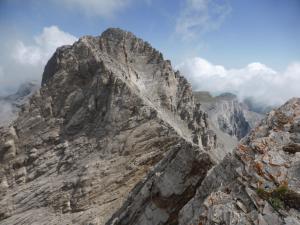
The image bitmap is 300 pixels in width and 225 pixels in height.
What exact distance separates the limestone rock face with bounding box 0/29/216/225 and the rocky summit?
11cm

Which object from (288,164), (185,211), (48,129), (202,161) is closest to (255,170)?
(288,164)

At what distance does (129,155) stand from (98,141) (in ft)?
15.1

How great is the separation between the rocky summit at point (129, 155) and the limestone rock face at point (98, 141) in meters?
0.11

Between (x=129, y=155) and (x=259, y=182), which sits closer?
(x=259, y=182)

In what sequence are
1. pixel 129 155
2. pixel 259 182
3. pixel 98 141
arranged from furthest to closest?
1. pixel 98 141
2. pixel 129 155
3. pixel 259 182

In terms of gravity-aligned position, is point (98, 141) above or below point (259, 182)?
above

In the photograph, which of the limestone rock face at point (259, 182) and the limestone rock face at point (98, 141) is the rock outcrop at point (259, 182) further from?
the limestone rock face at point (98, 141)

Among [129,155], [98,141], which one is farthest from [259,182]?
[98,141]

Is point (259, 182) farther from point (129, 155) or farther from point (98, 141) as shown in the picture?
point (98, 141)

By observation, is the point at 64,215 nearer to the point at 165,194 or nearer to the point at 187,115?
the point at 165,194

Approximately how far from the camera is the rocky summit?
16.6 meters

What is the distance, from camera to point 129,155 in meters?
33.3

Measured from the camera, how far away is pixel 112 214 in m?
28.7

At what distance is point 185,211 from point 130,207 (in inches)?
267
